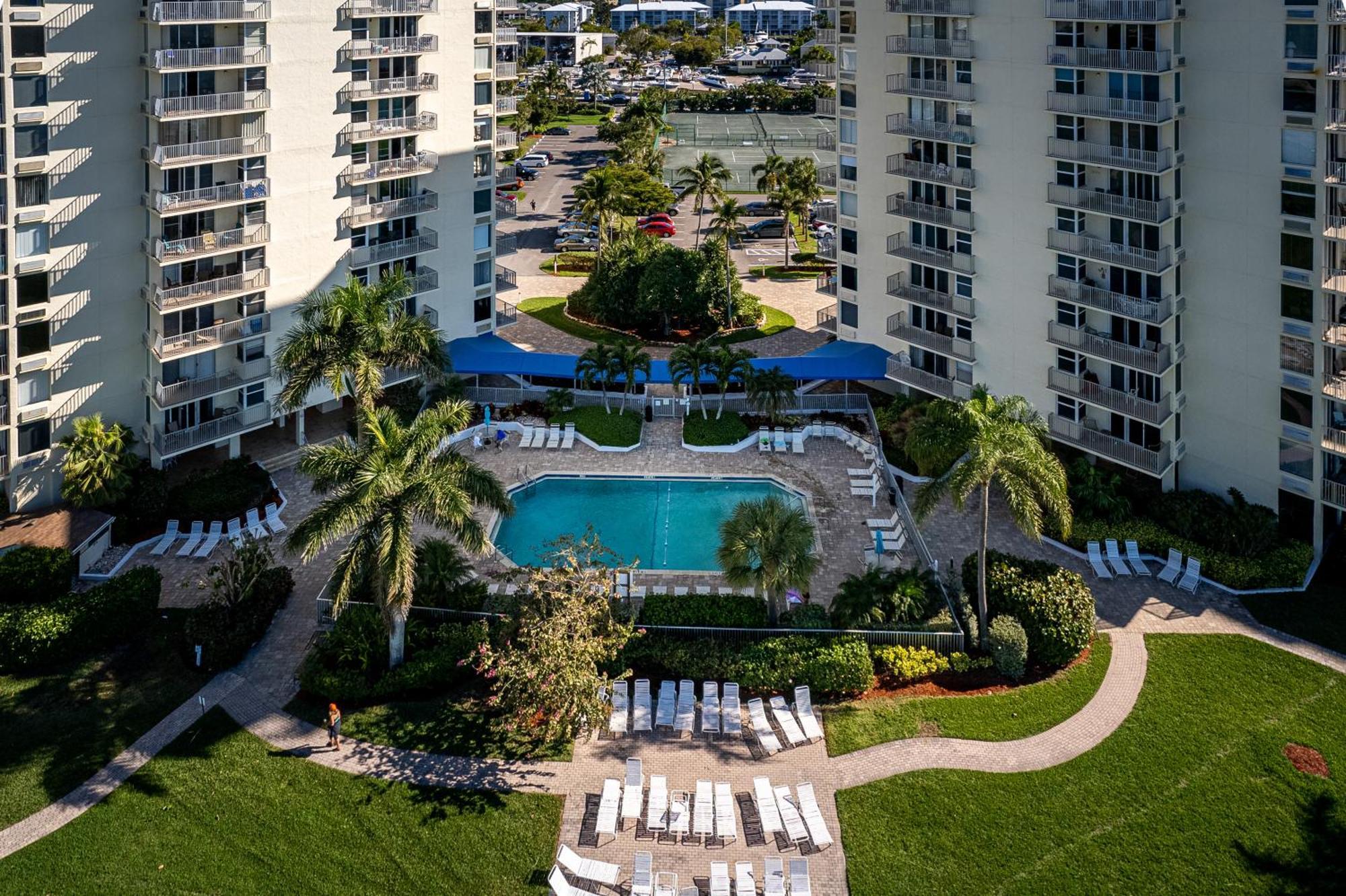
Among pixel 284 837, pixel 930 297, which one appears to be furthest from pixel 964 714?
pixel 930 297

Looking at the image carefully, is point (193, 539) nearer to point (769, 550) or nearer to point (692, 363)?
point (692, 363)

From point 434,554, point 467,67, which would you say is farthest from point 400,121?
point 434,554

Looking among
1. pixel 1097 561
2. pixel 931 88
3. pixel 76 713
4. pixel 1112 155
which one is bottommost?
pixel 76 713

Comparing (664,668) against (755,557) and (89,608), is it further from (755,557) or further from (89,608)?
(89,608)

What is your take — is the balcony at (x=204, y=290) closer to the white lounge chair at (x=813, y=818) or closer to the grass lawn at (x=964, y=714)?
the grass lawn at (x=964, y=714)

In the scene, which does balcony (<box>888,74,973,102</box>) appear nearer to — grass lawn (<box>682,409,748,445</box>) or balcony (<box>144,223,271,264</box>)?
grass lawn (<box>682,409,748,445</box>)

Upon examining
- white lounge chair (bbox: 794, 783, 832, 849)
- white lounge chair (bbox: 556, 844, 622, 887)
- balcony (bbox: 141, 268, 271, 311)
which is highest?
balcony (bbox: 141, 268, 271, 311)

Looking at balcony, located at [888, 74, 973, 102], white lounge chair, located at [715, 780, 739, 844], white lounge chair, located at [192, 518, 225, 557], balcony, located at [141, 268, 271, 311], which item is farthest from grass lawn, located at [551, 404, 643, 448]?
white lounge chair, located at [715, 780, 739, 844]
